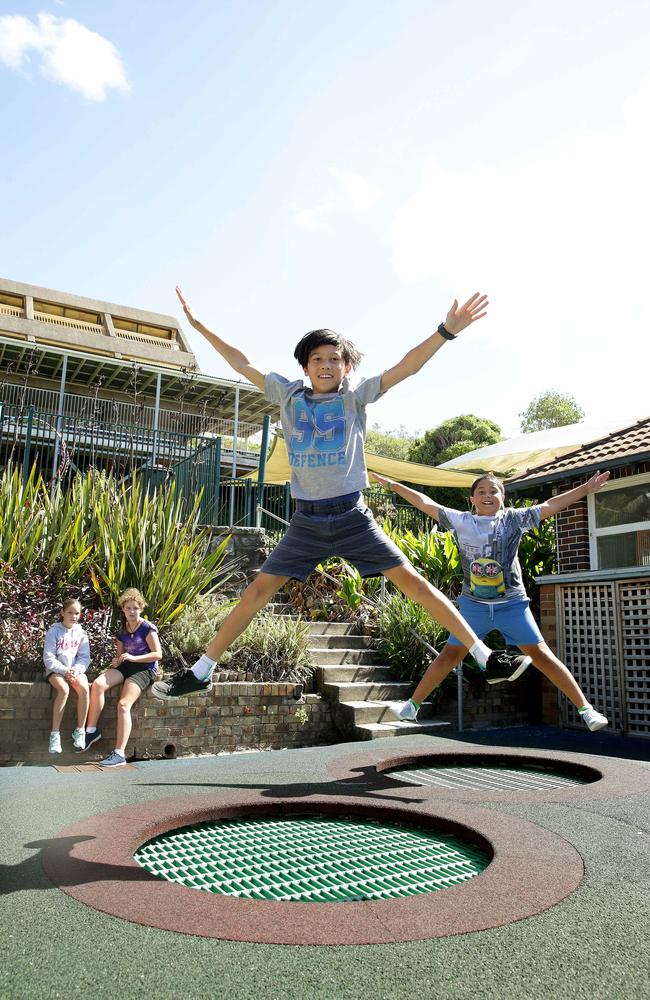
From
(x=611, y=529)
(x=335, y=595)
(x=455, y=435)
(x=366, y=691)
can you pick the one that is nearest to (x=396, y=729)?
(x=366, y=691)

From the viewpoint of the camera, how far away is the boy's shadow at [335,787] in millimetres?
4176

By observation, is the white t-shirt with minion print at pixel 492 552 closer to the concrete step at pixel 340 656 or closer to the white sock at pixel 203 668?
the white sock at pixel 203 668

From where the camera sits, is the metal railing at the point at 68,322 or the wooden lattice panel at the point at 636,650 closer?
the wooden lattice panel at the point at 636,650

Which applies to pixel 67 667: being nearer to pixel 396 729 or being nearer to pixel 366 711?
pixel 366 711

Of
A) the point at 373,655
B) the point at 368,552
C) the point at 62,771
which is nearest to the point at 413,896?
the point at 368,552

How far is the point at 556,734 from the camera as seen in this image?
730 centimetres

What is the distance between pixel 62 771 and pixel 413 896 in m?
3.60

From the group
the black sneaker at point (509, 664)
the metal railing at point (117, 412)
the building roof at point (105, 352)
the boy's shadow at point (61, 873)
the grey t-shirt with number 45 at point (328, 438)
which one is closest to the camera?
the boy's shadow at point (61, 873)

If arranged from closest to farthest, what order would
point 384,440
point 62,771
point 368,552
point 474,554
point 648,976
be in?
1. point 648,976
2. point 368,552
3. point 474,554
4. point 62,771
5. point 384,440

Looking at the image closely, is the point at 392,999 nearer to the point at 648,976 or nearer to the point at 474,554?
the point at 648,976

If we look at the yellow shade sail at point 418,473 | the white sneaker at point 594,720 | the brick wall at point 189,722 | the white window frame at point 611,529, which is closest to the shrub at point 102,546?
the brick wall at point 189,722

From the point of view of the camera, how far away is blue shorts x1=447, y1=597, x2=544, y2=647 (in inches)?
183

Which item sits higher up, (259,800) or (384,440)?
(384,440)

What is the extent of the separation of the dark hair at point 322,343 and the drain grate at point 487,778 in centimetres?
286
